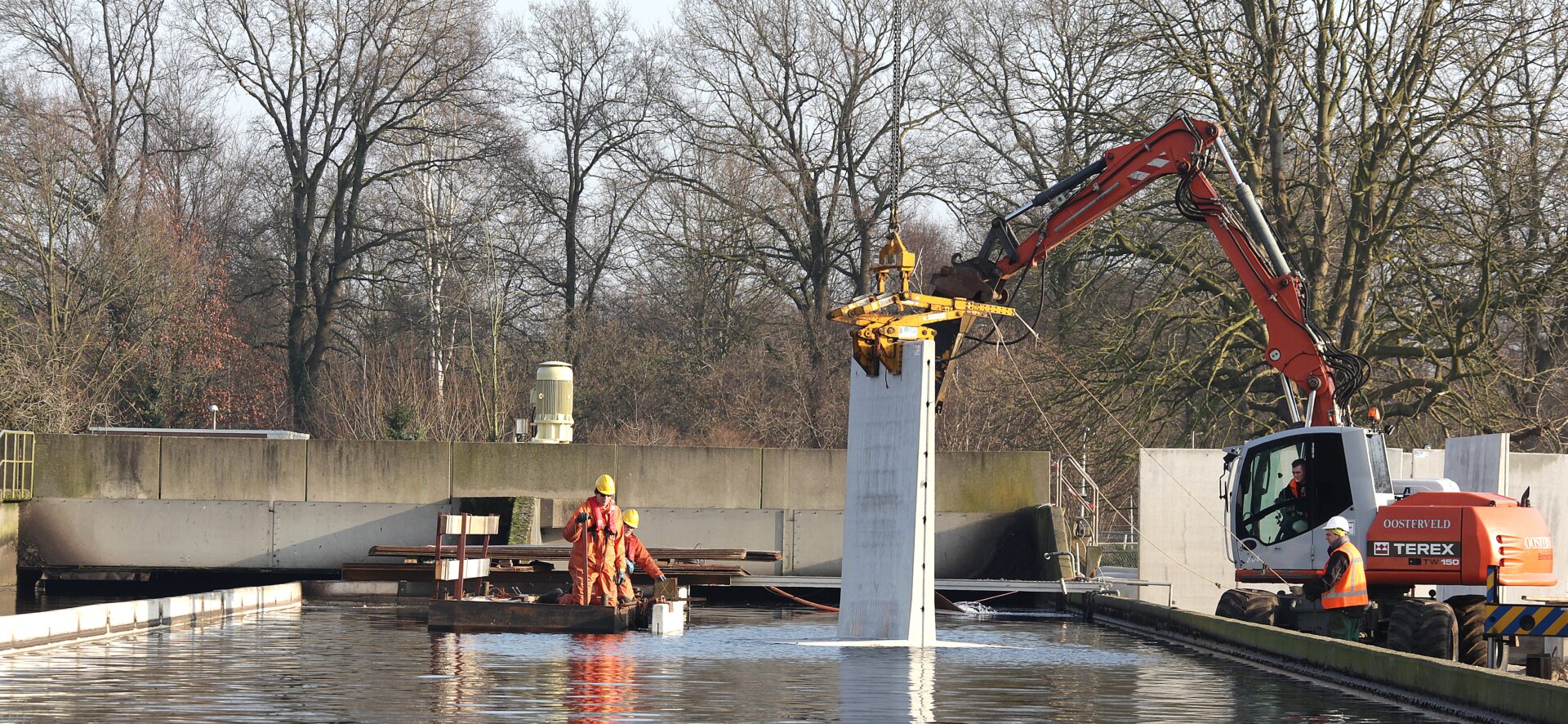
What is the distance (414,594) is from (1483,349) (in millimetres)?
16358

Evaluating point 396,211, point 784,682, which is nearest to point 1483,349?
point 784,682

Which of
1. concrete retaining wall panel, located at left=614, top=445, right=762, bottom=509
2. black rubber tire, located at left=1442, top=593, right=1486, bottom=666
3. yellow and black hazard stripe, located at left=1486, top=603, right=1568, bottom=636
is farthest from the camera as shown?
concrete retaining wall panel, located at left=614, top=445, right=762, bottom=509

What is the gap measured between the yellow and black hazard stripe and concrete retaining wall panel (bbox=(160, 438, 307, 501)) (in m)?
20.2

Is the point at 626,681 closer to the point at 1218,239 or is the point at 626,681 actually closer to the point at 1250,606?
the point at 1250,606

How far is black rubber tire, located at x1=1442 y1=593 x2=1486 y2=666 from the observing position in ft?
58.1

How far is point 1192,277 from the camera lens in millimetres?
29719

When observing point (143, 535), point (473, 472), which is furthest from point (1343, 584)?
point (143, 535)

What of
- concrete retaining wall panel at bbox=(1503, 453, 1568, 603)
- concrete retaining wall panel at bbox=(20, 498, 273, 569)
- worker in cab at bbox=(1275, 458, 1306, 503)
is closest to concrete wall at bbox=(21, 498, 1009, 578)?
concrete retaining wall panel at bbox=(20, 498, 273, 569)

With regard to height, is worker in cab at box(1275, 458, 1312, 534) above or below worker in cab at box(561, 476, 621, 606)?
above

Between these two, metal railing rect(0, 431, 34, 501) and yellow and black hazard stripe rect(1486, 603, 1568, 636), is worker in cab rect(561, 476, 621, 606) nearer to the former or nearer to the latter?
yellow and black hazard stripe rect(1486, 603, 1568, 636)

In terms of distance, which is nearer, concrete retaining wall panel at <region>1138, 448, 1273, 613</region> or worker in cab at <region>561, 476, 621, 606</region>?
worker in cab at <region>561, 476, 621, 606</region>

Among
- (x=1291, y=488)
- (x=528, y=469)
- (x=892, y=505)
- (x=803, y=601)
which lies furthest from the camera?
(x=528, y=469)

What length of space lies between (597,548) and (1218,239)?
7871 mm

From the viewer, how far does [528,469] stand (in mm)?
30641
